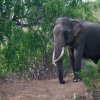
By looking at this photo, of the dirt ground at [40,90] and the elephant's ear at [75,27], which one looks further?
the elephant's ear at [75,27]

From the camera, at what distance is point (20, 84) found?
9.39m

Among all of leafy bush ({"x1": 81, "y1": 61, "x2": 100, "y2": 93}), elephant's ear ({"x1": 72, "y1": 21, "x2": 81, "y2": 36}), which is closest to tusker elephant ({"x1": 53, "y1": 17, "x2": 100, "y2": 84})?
elephant's ear ({"x1": 72, "y1": 21, "x2": 81, "y2": 36})

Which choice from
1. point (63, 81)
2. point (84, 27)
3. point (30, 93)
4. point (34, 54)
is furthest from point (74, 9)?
point (30, 93)

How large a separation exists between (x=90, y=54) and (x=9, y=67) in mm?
2265

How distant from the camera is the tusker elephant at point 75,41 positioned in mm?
9406

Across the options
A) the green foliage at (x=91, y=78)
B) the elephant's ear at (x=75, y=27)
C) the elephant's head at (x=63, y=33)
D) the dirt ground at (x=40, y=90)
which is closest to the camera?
the green foliage at (x=91, y=78)

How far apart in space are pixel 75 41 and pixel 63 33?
0.44 metres

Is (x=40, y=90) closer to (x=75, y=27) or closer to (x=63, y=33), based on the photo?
(x=63, y=33)

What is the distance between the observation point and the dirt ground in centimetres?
839

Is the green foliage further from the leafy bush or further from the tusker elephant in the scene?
the tusker elephant

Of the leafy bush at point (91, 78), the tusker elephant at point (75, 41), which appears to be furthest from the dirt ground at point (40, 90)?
the leafy bush at point (91, 78)

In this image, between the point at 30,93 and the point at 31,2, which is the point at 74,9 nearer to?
the point at 31,2

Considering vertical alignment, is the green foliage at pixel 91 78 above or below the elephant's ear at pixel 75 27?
below

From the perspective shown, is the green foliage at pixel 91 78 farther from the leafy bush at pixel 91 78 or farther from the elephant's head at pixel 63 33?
the elephant's head at pixel 63 33
